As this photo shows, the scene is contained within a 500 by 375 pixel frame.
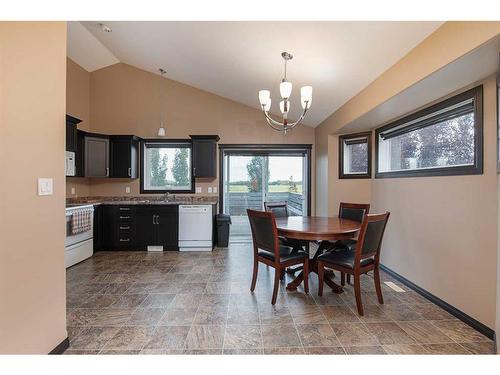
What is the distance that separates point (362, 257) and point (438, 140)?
1.58 meters

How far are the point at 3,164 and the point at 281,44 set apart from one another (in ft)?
8.16

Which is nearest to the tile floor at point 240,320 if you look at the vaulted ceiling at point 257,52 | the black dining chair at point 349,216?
the black dining chair at point 349,216

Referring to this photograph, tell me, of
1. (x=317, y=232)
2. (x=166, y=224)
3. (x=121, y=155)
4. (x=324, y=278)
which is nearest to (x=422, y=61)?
(x=317, y=232)

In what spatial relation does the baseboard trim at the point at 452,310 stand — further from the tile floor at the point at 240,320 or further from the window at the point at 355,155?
the window at the point at 355,155

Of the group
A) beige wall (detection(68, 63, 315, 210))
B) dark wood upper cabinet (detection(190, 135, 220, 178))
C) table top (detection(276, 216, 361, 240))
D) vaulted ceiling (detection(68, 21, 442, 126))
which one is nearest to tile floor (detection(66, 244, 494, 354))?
table top (detection(276, 216, 361, 240))

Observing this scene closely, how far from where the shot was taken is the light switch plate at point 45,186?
5.19ft

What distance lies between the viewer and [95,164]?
447cm

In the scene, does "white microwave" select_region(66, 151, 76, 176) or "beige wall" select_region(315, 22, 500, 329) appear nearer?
"beige wall" select_region(315, 22, 500, 329)

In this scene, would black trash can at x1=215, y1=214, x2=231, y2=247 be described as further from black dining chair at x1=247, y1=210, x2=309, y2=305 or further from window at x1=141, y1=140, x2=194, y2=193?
black dining chair at x1=247, y1=210, x2=309, y2=305

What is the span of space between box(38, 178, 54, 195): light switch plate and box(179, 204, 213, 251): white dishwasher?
113 inches

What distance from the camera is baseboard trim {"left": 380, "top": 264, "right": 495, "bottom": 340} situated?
1.97 metres

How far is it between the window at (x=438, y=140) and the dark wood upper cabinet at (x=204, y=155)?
2.93 m

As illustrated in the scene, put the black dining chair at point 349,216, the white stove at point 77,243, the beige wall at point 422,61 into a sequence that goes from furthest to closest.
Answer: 1. the white stove at point 77,243
2. the black dining chair at point 349,216
3. the beige wall at point 422,61
